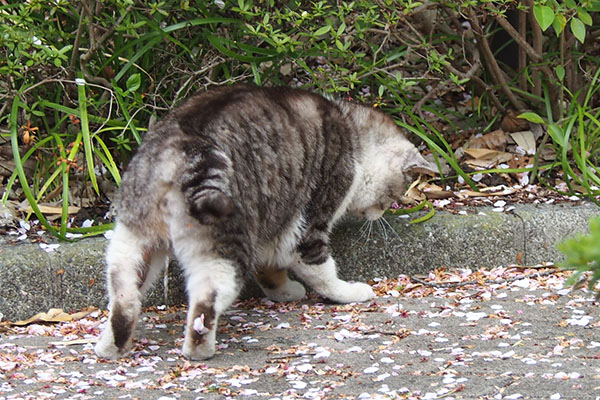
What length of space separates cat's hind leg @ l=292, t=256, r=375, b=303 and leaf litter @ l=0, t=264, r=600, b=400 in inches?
2.3

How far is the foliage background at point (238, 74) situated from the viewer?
4379mm

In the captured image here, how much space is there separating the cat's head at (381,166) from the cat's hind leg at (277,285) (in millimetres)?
488

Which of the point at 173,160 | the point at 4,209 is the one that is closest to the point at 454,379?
the point at 173,160

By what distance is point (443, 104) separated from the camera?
5.61 meters

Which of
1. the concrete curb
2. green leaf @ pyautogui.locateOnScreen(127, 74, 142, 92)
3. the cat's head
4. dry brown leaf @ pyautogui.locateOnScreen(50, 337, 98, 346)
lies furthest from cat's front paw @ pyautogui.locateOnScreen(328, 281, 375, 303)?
green leaf @ pyautogui.locateOnScreen(127, 74, 142, 92)

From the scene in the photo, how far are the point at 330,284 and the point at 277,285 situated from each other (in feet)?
0.91

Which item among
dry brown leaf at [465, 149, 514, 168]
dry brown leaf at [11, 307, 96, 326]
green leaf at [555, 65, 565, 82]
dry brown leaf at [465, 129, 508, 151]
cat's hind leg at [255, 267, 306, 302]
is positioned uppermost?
green leaf at [555, 65, 565, 82]

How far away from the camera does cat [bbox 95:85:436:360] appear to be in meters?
3.41

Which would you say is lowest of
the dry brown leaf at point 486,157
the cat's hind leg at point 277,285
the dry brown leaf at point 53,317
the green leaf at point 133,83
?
the dry brown leaf at point 53,317

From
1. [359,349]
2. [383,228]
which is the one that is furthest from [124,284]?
[383,228]

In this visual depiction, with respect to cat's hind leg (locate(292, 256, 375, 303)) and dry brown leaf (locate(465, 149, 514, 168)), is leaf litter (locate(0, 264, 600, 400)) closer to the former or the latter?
cat's hind leg (locate(292, 256, 375, 303))

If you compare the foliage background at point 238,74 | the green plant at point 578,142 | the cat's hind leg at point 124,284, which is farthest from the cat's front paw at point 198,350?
the green plant at point 578,142

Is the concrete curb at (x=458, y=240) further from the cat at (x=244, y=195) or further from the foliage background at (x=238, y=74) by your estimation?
the foliage background at (x=238, y=74)

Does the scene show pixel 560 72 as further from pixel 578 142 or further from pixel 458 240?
pixel 458 240
